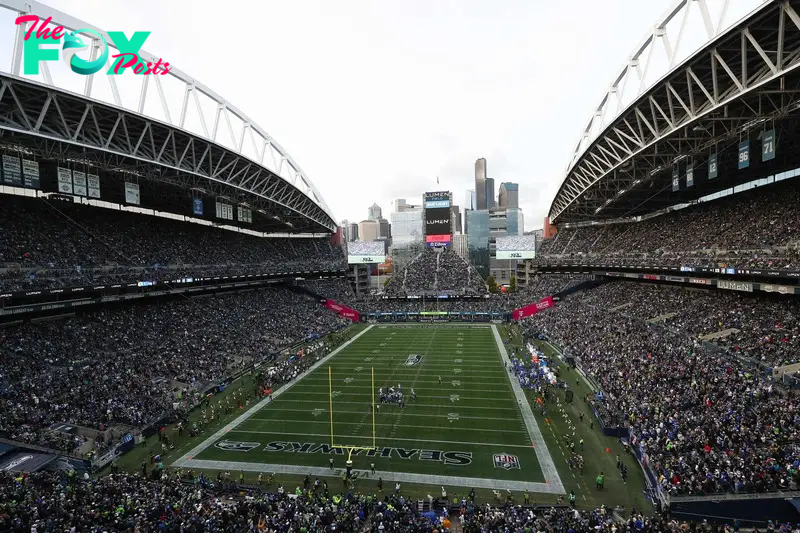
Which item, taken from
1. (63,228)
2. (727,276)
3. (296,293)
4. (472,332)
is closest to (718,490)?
(727,276)

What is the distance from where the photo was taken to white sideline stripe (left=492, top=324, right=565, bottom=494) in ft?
53.2

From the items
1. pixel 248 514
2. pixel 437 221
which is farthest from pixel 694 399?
pixel 437 221

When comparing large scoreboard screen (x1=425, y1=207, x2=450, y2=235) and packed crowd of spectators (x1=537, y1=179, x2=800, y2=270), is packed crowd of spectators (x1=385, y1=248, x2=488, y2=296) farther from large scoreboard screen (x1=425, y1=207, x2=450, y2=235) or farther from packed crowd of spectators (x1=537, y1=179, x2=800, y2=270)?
packed crowd of spectators (x1=537, y1=179, x2=800, y2=270)

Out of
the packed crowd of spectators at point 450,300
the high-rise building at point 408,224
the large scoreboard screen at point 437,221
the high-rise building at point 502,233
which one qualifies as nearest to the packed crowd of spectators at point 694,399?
the packed crowd of spectators at point 450,300

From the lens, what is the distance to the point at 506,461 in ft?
58.0

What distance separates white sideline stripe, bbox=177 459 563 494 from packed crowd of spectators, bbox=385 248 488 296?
43.8 meters

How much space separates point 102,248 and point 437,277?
1703 inches

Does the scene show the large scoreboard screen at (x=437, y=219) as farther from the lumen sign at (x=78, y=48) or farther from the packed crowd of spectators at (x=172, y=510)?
the packed crowd of spectators at (x=172, y=510)

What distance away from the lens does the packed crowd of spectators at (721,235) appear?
27.5 metres

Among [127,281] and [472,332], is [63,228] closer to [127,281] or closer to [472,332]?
[127,281]

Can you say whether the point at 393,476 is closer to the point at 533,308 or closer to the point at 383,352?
the point at 383,352

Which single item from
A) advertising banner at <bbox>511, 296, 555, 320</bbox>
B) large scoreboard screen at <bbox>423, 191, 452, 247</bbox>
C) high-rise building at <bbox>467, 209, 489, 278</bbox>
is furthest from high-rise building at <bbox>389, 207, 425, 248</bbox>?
advertising banner at <bbox>511, 296, 555, 320</bbox>

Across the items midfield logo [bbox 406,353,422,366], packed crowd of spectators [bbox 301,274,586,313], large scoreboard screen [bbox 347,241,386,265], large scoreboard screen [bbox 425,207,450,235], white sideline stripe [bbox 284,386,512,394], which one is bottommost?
white sideline stripe [bbox 284,386,512,394]

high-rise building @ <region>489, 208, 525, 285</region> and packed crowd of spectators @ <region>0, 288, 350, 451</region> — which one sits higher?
high-rise building @ <region>489, 208, 525, 285</region>
